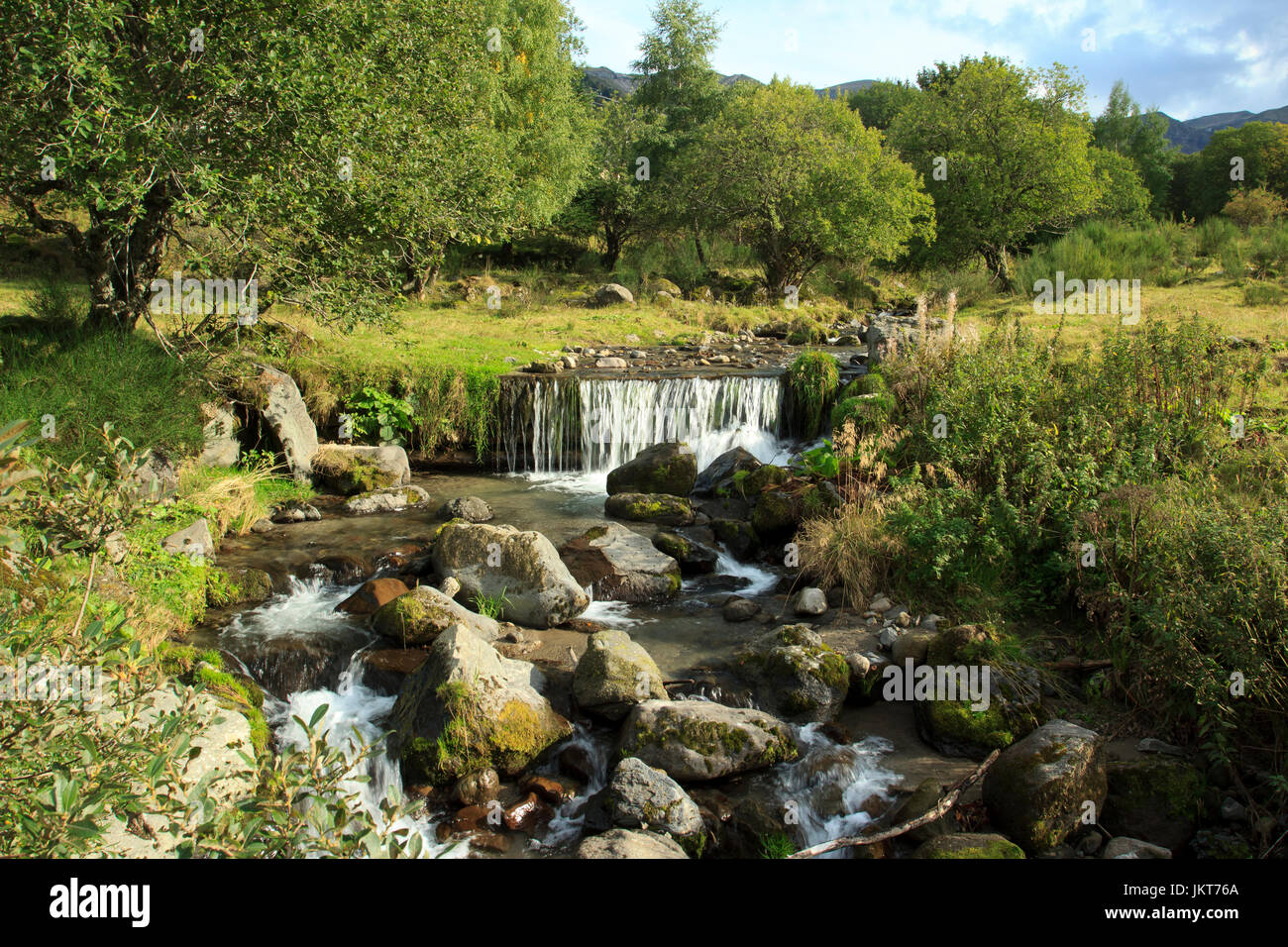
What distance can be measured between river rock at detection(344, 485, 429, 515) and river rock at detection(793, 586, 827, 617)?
21.8 feet

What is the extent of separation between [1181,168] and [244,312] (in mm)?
62132

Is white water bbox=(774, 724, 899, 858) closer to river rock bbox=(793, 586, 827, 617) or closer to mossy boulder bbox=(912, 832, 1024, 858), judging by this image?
mossy boulder bbox=(912, 832, 1024, 858)

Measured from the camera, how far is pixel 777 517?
1048 cm

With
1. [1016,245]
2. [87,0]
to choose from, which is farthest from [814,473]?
[1016,245]

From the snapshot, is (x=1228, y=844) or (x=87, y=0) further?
(x=87, y=0)

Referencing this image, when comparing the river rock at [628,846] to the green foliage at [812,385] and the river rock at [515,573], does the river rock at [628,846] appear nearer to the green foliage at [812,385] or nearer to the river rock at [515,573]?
the river rock at [515,573]

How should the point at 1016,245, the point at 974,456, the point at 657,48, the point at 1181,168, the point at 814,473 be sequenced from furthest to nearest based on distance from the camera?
the point at 1181,168 < the point at 657,48 < the point at 1016,245 < the point at 814,473 < the point at 974,456

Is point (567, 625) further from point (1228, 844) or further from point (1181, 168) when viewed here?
point (1181, 168)

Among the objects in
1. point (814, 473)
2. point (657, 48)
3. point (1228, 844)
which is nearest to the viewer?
point (1228, 844)

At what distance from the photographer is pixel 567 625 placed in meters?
8.62

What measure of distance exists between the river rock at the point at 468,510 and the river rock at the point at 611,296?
1676cm

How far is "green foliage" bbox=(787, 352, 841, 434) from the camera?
50.0 ft

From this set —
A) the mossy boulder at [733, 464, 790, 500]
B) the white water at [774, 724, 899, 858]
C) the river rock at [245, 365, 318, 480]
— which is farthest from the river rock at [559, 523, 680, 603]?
the river rock at [245, 365, 318, 480]

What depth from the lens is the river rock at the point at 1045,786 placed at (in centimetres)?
503
